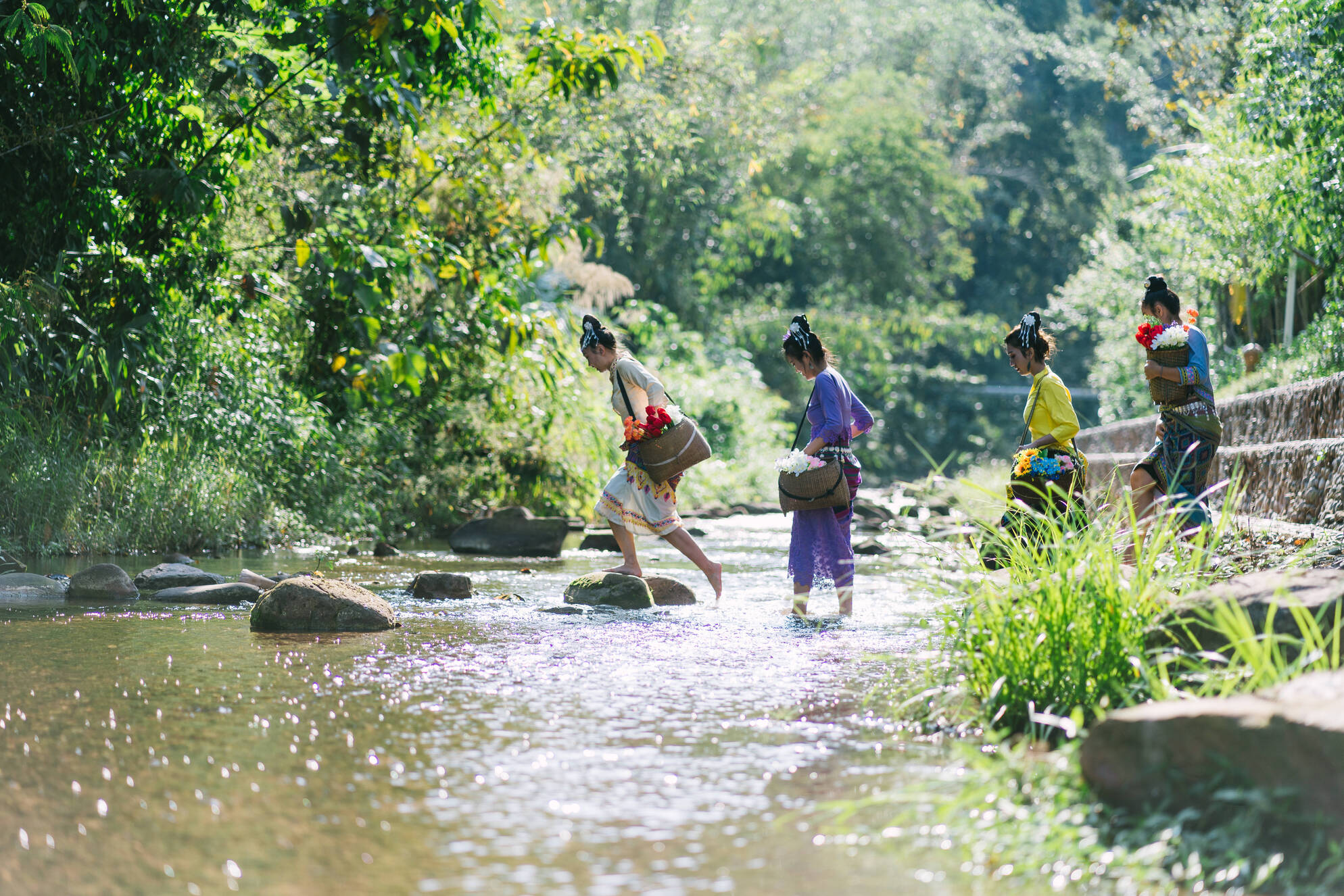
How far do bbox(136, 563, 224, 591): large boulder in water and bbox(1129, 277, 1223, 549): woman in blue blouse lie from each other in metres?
5.89

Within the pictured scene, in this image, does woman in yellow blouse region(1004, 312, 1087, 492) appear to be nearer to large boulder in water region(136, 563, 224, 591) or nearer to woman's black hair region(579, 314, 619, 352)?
woman's black hair region(579, 314, 619, 352)

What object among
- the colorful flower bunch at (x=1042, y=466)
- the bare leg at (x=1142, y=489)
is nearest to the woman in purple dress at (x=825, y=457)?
the colorful flower bunch at (x=1042, y=466)

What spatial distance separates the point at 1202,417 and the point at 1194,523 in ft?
2.05

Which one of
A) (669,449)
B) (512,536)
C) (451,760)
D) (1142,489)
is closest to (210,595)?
(669,449)

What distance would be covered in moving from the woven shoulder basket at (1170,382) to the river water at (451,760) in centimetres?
225

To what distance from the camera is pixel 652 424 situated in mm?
8086

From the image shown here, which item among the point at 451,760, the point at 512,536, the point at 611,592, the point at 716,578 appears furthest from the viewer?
the point at 512,536

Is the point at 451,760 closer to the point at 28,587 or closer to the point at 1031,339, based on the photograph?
the point at 1031,339

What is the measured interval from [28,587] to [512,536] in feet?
17.3

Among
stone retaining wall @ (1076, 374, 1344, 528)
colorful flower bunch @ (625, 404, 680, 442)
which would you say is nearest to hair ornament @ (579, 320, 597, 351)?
colorful flower bunch @ (625, 404, 680, 442)

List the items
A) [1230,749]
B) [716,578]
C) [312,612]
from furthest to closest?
[716,578]
[312,612]
[1230,749]

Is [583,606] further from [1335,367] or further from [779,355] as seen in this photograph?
[779,355]

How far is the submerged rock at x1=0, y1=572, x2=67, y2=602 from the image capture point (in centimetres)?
734

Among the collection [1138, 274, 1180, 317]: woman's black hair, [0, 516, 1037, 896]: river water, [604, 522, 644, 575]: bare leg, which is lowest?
[0, 516, 1037, 896]: river water
